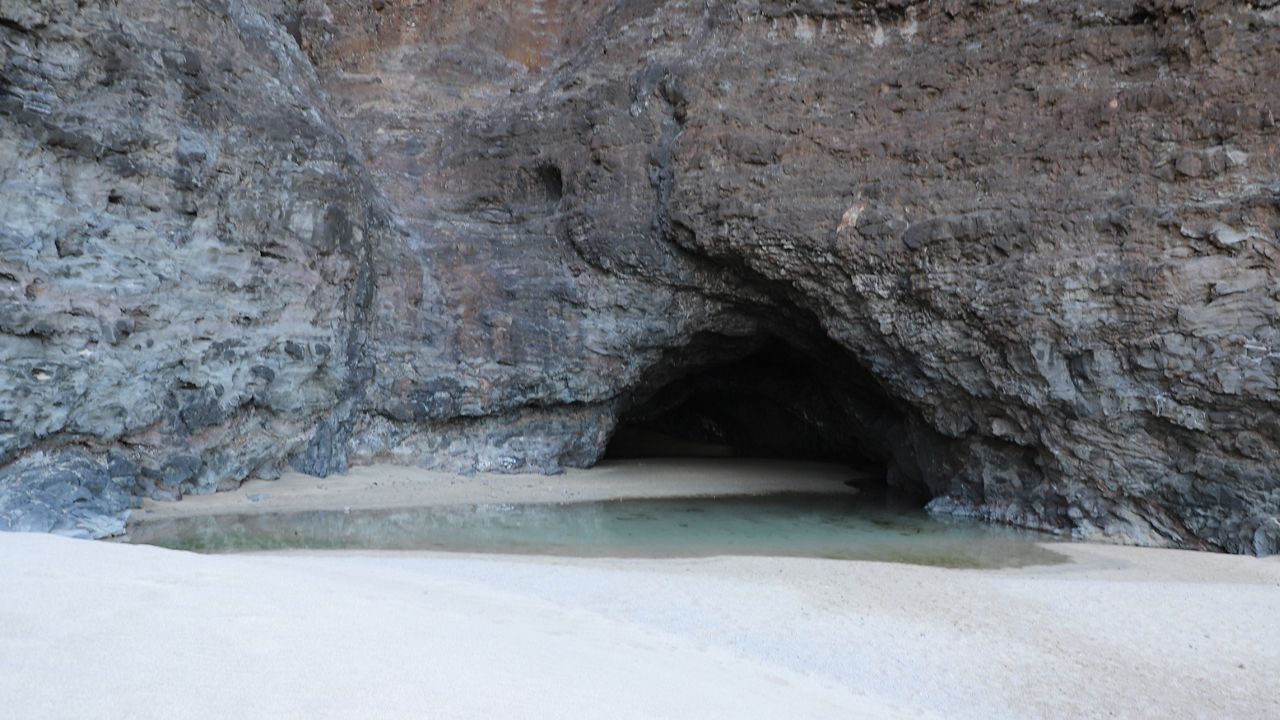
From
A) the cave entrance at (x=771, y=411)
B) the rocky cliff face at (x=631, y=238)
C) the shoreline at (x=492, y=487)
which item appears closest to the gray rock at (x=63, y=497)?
the rocky cliff face at (x=631, y=238)

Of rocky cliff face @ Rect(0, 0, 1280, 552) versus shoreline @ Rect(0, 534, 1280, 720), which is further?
rocky cliff face @ Rect(0, 0, 1280, 552)

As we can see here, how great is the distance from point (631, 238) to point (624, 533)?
600 cm

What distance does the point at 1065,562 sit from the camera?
8.97 m

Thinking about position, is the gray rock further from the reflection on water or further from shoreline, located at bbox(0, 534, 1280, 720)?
shoreline, located at bbox(0, 534, 1280, 720)

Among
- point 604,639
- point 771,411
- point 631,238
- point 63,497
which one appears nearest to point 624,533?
point 604,639

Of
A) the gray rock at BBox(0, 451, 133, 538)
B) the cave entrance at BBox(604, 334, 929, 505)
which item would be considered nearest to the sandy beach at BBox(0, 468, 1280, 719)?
the gray rock at BBox(0, 451, 133, 538)

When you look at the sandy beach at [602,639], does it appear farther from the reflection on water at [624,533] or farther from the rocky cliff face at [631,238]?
the rocky cliff face at [631,238]

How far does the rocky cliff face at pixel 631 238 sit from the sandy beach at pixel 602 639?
3.88 m

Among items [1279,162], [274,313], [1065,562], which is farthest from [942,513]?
[274,313]

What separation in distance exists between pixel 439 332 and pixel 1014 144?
9691 millimetres

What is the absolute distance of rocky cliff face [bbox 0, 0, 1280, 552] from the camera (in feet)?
31.8

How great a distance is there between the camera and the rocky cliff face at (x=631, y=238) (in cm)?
968

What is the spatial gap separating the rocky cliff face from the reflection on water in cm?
137

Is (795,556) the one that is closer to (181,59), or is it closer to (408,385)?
(408,385)
